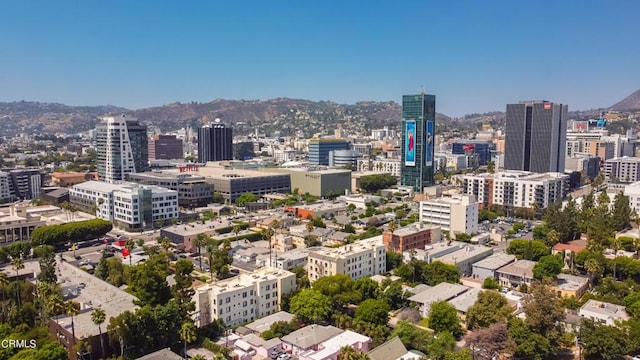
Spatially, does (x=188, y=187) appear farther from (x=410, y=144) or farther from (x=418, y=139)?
(x=418, y=139)

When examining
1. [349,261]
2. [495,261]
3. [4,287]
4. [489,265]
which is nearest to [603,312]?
[489,265]

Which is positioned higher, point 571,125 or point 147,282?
point 571,125

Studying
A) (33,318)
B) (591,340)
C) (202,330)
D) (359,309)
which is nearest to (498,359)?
(591,340)

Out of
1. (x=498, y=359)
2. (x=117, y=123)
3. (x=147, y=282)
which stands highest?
(x=117, y=123)

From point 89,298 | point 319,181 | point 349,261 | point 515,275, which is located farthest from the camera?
point 319,181

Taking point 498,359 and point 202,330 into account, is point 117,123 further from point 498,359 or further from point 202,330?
point 498,359

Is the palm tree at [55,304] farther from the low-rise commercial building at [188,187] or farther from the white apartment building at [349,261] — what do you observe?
the low-rise commercial building at [188,187]

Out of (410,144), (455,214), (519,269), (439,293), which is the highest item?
(410,144)
